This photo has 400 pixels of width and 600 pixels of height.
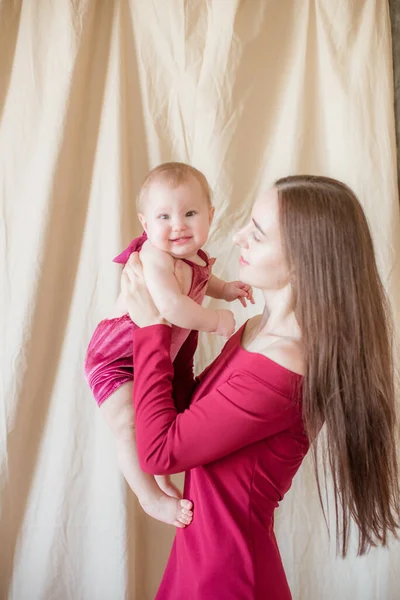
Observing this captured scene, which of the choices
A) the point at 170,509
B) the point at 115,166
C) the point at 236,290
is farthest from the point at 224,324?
the point at 115,166

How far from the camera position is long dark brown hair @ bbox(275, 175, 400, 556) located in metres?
1.04

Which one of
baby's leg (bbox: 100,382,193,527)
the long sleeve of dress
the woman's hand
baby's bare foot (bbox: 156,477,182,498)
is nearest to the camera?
the long sleeve of dress

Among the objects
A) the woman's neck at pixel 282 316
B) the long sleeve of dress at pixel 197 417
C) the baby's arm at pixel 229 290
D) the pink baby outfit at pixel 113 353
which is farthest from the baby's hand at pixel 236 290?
the long sleeve of dress at pixel 197 417

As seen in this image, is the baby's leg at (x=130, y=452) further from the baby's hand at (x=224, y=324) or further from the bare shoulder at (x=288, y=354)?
the bare shoulder at (x=288, y=354)

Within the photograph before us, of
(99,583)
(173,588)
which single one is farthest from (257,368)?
(99,583)

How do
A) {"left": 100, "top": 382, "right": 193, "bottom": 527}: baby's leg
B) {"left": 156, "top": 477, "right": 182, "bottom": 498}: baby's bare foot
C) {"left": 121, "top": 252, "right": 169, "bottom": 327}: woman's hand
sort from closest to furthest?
{"left": 121, "top": 252, "right": 169, "bottom": 327}: woman's hand
{"left": 100, "top": 382, "right": 193, "bottom": 527}: baby's leg
{"left": 156, "top": 477, "right": 182, "bottom": 498}: baby's bare foot

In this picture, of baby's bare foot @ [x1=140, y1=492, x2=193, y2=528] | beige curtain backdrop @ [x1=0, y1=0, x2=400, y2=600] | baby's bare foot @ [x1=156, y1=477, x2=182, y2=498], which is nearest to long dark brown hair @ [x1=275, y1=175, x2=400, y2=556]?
baby's bare foot @ [x1=140, y1=492, x2=193, y2=528]

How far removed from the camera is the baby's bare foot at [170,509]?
1.16 metres

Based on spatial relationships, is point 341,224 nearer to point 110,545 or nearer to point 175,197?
point 175,197

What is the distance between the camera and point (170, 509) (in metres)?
1.20

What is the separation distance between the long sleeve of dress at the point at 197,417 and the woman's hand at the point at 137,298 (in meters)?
0.06

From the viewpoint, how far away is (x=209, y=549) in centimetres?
111

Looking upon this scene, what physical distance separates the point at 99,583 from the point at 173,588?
2.33 ft

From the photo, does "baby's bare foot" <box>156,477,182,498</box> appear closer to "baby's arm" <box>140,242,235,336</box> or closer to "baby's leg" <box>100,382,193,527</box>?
"baby's leg" <box>100,382,193,527</box>
